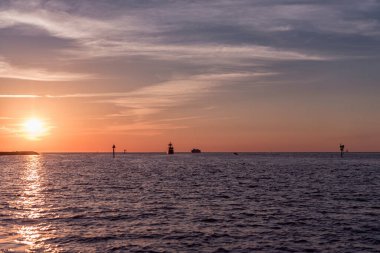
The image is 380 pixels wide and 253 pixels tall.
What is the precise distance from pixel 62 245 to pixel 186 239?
323 inches

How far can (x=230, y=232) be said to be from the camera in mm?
31109

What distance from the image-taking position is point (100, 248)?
25938mm

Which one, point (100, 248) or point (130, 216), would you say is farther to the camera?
point (130, 216)

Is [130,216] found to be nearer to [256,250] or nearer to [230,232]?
[230,232]

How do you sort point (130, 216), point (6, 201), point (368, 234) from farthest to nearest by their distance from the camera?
1. point (6, 201)
2. point (130, 216)
3. point (368, 234)

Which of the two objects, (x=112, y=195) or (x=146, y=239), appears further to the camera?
(x=112, y=195)

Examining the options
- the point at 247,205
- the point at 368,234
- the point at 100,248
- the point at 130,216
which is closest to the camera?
the point at 100,248

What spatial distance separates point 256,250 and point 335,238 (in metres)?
6.88

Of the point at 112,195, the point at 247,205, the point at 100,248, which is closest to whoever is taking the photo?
the point at 100,248

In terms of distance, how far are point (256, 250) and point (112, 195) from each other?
32419 millimetres

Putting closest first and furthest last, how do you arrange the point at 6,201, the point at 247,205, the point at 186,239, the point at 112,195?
the point at 186,239 < the point at 247,205 < the point at 6,201 < the point at 112,195

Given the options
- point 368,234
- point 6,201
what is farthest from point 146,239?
point 6,201

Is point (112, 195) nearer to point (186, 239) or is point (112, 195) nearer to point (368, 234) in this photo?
point (186, 239)

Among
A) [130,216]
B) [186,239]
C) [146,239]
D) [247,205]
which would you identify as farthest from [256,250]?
[247,205]
